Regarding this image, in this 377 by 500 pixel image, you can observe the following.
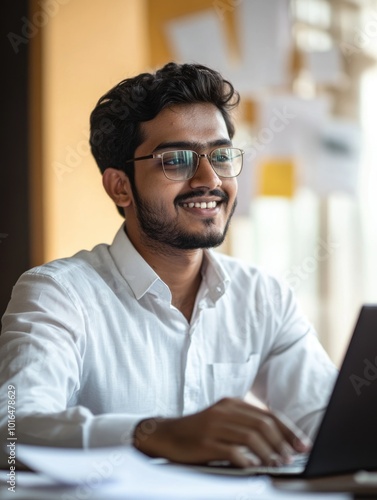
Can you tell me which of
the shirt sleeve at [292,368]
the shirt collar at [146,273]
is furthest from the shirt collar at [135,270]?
the shirt sleeve at [292,368]

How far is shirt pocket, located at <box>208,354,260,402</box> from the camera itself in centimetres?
171

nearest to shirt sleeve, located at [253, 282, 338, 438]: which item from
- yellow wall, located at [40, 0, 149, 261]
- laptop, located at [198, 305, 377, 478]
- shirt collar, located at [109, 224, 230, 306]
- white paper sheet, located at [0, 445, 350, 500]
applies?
shirt collar, located at [109, 224, 230, 306]

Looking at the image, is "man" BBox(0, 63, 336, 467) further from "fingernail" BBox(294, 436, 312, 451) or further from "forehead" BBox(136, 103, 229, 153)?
"fingernail" BBox(294, 436, 312, 451)

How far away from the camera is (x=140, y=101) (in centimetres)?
177

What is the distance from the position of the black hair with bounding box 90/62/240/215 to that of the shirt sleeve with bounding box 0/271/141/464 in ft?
1.39

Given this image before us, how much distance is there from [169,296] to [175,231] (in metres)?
0.14

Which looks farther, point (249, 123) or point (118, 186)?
point (249, 123)

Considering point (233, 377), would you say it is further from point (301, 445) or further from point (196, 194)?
point (301, 445)

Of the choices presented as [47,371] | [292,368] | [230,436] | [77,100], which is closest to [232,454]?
[230,436]

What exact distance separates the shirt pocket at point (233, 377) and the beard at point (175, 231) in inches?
10.4

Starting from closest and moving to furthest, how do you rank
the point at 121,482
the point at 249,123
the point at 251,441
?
the point at 121,482, the point at 251,441, the point at 249,123

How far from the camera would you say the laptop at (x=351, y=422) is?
3.32 ft

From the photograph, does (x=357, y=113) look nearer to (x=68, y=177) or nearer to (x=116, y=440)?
(x=68, y=177)

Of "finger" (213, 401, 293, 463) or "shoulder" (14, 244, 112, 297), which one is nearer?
"finger" (213, 401, 293, 463)
